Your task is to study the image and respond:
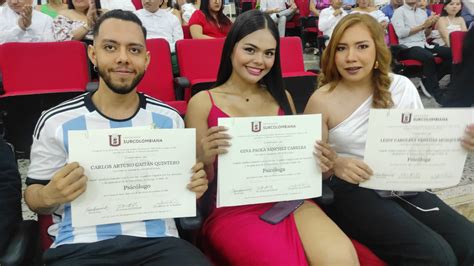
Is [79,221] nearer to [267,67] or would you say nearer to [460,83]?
[267,67]

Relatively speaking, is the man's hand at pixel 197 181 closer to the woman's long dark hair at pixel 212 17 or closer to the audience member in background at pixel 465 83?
the audience member in background at pixel 465 83

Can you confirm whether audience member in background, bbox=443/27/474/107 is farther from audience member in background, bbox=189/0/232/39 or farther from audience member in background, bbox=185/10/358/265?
audience member in background, bbox=189/0/232/39

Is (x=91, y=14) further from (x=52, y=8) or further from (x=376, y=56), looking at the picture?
(x=376, y=56)

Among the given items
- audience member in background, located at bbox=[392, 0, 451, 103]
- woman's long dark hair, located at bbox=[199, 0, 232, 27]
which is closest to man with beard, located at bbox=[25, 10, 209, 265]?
woman's long dark hair, located at bbox=[199, 0, 232, 27]

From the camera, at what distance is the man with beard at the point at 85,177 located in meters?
1.24

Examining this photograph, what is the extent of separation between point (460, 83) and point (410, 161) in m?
1.58

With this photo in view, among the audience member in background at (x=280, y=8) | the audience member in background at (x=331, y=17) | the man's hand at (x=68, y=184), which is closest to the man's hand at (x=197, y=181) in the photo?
the man's hand at (x=68, y=184)

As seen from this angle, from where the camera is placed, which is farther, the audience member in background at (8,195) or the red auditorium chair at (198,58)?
the red auditorium chair at (198,58)

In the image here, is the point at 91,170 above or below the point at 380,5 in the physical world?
below

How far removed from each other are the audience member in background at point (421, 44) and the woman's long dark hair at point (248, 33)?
3.56 metres

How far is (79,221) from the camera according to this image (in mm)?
1216

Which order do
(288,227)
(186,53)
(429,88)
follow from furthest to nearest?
(429,88)
(186,53)
(288,227)

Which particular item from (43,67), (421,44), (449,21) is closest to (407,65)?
(421,44)

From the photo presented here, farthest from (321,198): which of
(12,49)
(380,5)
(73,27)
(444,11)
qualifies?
(380,5)
